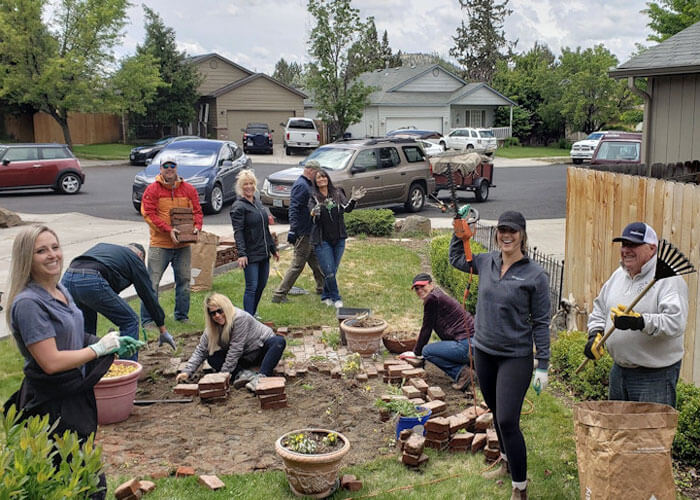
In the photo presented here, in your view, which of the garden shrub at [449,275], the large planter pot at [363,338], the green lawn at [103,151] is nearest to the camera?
the large planter pot at [363,338]

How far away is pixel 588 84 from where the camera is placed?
1686 inches

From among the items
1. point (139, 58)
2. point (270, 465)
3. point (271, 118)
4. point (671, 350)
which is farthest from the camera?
point (271, 118)

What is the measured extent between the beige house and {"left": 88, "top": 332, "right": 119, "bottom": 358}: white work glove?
4153cm

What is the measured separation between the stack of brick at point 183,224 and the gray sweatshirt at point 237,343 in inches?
73.7

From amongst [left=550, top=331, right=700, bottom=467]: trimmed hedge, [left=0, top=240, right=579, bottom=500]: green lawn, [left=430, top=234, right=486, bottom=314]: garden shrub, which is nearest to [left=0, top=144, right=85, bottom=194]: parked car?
[left=0, top=240, right=579, bottom=500]: green lawn

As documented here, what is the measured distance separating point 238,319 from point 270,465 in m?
1.83

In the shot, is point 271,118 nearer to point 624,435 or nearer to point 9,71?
point 9,71

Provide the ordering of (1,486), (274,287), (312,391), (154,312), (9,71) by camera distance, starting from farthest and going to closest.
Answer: (9,71) → (274,287) → (312,391) → (154,312) → (1,486)

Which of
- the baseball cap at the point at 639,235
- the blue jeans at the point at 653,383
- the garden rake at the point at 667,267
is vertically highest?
the baseball cap at the point at 639,235

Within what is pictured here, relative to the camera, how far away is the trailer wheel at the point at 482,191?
20.2 metres

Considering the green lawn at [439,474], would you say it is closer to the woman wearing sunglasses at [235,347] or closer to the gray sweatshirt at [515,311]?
the woman wearing sunglasses at [235,347]

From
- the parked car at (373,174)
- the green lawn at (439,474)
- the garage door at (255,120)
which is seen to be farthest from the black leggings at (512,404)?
the garage door at (255,120)

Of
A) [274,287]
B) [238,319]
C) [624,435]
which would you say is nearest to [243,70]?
[274,287]

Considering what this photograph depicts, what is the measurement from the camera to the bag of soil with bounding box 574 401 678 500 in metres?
3.69
